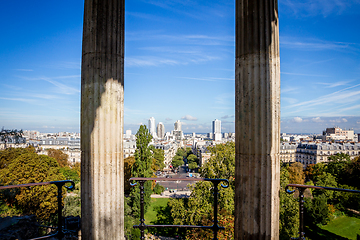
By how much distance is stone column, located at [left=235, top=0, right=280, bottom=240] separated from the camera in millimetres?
2078

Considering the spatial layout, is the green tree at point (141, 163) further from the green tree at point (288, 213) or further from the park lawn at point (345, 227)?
the park lawn at point (345, 227)

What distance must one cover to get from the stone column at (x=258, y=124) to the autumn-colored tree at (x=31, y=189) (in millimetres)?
12776

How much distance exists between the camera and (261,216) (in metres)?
2.08

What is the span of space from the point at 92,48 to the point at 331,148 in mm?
57523

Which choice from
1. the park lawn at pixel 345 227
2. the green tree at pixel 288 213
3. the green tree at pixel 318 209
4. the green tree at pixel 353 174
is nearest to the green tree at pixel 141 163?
the green tree at pixel 288 213

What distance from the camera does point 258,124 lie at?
209 centimetres

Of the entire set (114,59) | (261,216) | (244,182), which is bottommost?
(261,216)

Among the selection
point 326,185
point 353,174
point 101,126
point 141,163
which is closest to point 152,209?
point 141,163

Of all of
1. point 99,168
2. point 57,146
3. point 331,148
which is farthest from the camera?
point 57,146

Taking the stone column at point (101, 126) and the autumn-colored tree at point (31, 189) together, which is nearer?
the stone column at point (101, 126)

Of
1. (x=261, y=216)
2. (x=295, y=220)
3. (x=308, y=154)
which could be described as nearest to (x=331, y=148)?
(x=308, y=154)

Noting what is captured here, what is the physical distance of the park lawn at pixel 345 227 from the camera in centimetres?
1557

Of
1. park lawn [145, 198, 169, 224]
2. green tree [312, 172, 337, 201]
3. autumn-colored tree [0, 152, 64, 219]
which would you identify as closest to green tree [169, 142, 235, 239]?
park lawn [145, 198, 169, 224]

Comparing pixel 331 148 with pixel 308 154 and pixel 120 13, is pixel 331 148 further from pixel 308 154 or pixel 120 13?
pixel 120 13
